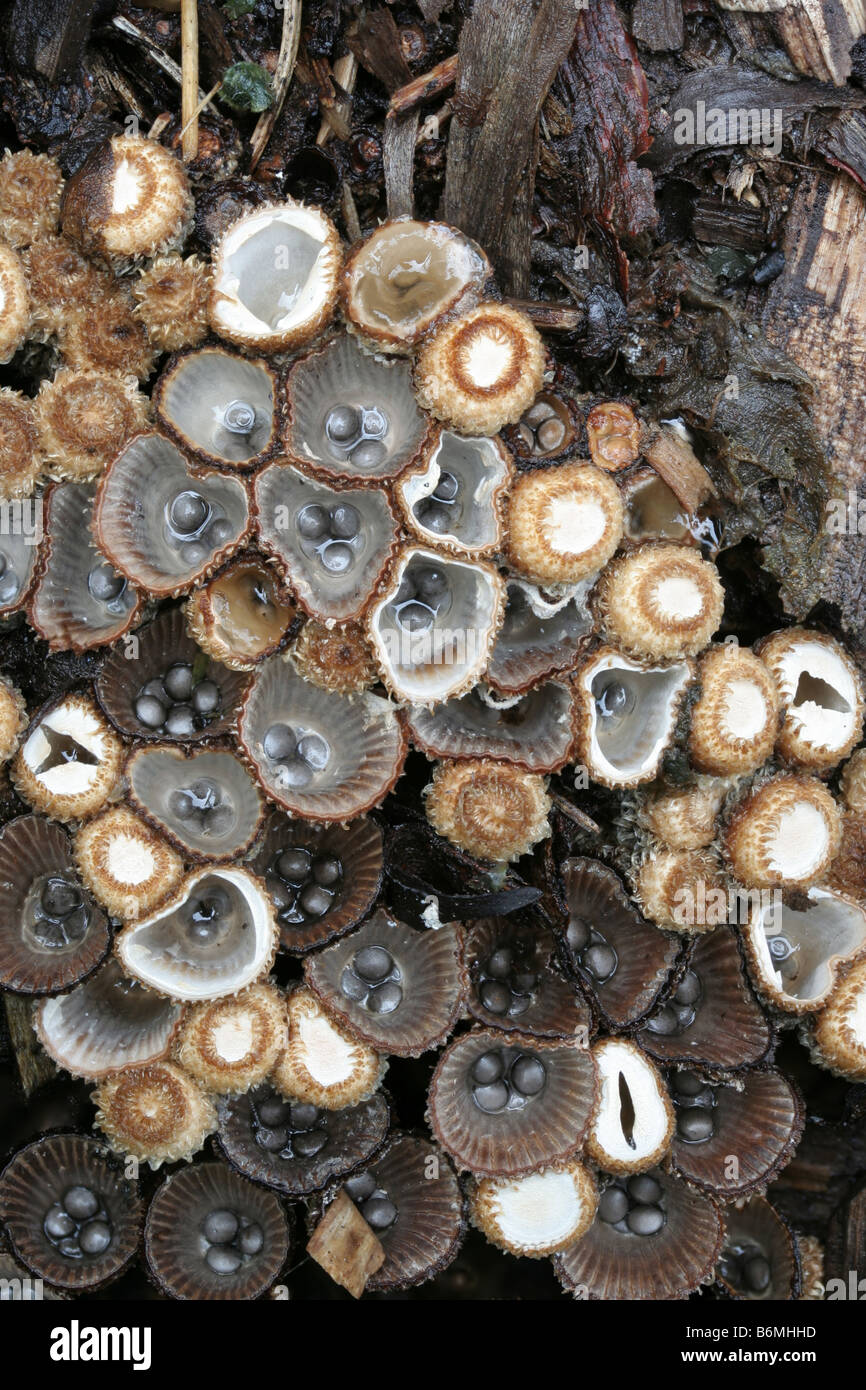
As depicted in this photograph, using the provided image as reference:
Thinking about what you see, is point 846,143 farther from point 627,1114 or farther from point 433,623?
point 627,1114

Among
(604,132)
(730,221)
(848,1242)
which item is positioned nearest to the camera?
(604,132)

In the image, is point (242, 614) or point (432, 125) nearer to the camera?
point (242, 614)

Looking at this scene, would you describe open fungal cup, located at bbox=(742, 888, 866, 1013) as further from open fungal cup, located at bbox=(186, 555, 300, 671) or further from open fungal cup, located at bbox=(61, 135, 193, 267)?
open fungal cup, located at bbox=(61, 135, 193, 267)

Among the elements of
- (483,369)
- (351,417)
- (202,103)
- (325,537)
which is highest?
(202,103)

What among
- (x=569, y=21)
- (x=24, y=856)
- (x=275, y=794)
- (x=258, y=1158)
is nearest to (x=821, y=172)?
(x=569, y=21)

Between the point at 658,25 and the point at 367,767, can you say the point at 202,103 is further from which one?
the point at 367,767

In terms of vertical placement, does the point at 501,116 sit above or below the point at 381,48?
below

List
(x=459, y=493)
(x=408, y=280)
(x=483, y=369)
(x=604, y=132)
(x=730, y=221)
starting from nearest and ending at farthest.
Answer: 1. (x=483, y=369)
2. (x=408, y=280)
3. (x=459, y=493)
4. (x=604, y=132)
5. (x=730, y=221)

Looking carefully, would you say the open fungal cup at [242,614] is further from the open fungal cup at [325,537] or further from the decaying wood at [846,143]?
the decaying wood at [846,143]

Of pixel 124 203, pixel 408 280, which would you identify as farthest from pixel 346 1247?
pixel 124 203
